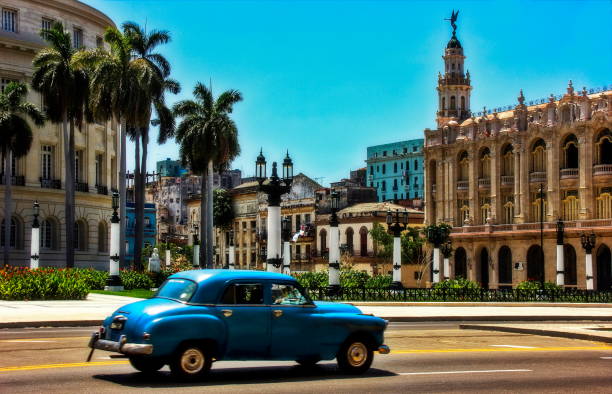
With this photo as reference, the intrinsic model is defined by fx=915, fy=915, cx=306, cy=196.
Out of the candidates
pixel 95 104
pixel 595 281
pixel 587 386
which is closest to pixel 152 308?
pixel 587 386

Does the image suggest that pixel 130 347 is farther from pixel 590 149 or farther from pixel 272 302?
pixel 590 149

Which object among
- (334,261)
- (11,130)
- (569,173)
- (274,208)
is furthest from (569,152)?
(274,208)

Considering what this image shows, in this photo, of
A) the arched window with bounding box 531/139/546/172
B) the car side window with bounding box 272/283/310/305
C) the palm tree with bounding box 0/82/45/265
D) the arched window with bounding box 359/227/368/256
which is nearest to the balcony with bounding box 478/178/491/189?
the arched window with bounding box 531/139/546/172

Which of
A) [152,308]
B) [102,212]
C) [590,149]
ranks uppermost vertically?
[590,149]

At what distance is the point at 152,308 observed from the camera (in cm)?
1320

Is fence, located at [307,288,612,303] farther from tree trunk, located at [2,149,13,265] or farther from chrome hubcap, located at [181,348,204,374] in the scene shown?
chrome hubcap, located at [181,348,204,374]

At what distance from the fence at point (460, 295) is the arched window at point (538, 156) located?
31.0 m

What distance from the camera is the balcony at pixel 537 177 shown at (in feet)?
257

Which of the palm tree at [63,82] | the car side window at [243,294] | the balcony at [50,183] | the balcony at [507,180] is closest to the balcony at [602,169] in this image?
A: the balcony at [507,180]

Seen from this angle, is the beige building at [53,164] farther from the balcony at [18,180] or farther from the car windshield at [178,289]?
the car windshield at [178,289]

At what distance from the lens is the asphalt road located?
513 inches

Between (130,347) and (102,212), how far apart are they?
57.0 meters

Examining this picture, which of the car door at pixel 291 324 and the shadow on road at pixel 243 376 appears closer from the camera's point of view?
the shadow on road at pixel 243 376

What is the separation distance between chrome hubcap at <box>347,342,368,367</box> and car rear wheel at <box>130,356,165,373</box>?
10.1 feet
